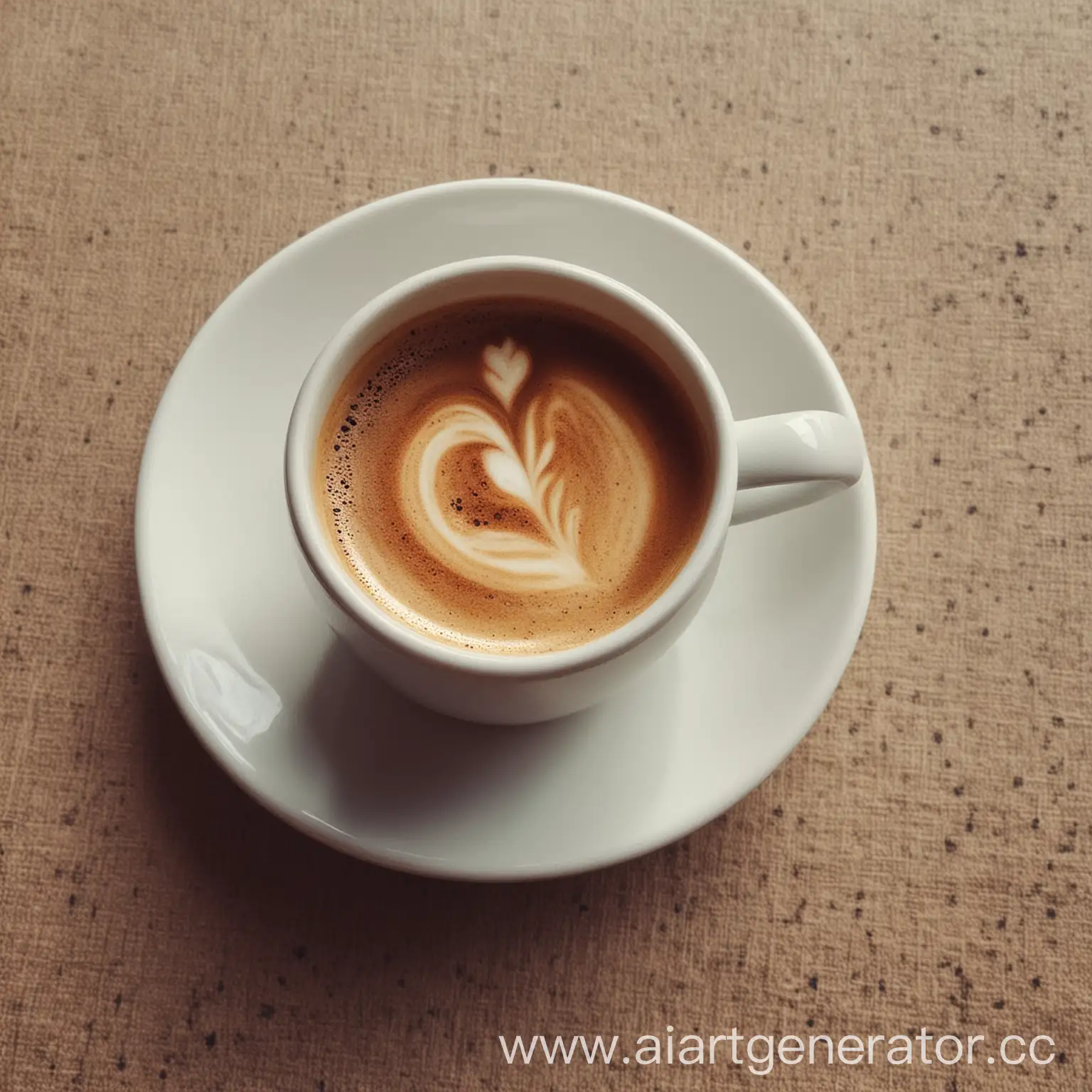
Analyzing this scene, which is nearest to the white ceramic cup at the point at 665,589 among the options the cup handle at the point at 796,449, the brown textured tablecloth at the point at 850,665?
the cup handle at the point at 796,449

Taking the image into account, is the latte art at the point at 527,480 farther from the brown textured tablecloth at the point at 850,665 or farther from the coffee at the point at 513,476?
the brown textured tablecloth at the point at 850,665

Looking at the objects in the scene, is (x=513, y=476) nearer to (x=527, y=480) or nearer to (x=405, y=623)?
(x=527, y=480)

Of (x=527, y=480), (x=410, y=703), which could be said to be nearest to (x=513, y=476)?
(x=527, y=480)

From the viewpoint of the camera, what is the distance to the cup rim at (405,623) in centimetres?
93

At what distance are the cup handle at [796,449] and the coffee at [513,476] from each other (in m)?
0.04

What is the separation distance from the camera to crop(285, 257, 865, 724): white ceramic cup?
939 millimetres

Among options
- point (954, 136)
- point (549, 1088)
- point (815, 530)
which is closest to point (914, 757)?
point (815, 530)

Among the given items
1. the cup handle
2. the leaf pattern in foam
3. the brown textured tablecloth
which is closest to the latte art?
the leaf pattern in foam

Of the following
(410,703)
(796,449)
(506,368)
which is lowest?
(410,703)

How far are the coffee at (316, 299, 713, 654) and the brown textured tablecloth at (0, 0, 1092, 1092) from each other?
1.30 feet

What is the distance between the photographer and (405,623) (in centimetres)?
104

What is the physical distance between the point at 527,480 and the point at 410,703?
0.85 ft

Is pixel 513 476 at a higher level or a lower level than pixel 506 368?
lower

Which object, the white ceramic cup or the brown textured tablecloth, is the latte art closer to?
the white ceramic cup
